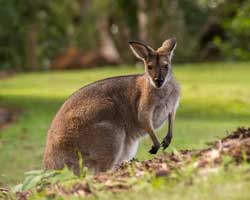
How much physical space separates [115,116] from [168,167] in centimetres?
191

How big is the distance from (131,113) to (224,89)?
15460mm

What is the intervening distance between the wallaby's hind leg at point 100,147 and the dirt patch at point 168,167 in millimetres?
Answer: 1079

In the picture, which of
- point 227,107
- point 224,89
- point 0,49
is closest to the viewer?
point 227,107

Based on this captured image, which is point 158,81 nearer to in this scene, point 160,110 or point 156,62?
point 156,62

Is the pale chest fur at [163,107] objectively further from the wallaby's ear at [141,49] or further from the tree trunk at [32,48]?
the tree trunk at [32,48]

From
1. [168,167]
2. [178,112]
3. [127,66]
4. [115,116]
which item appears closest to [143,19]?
[127,66]

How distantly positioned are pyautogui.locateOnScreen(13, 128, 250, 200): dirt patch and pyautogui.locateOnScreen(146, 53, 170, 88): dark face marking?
1.54 meters

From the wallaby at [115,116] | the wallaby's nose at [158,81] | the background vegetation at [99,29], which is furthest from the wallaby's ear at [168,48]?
the background vegetation at [99,29]

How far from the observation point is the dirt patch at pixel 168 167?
5082 mm

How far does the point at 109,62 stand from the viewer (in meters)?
42.0

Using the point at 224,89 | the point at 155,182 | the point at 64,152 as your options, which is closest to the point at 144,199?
the point at 155,182

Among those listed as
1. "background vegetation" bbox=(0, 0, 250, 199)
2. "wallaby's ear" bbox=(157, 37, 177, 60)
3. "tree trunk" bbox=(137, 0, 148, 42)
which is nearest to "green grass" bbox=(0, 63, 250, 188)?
"background vegetation" bbox=(0, 0, 250, 199)

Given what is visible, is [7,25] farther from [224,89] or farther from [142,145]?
[142,145]

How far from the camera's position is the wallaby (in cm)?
686
